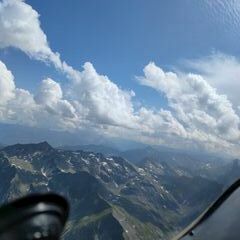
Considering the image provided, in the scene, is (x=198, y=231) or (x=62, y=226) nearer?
(x=62, y=226)

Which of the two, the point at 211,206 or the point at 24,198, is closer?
the point at 24,198

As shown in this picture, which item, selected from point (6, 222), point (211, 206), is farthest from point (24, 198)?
point (211, 206)

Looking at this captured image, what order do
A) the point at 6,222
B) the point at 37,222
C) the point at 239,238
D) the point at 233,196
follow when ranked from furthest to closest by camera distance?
1. the point at 233,196
2. the point at 239,238
3. the point at 37,222
4. the point at 6,222

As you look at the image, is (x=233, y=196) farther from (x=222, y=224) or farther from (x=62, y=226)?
(x=62, y=226)

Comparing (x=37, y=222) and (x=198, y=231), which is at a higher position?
(x=37, y=222)

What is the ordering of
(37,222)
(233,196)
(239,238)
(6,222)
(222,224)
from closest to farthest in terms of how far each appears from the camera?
(6,222) → (37,222) → (239,238) → (222,224) → (233,196)

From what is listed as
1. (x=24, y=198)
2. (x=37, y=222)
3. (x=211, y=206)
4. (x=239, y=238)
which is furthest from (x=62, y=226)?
(x=211, y=206)

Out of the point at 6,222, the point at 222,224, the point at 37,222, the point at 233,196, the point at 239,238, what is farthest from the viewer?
the point at 233,196

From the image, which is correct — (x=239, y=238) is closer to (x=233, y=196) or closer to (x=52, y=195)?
(x=233, y=196)

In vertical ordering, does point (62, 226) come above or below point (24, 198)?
below
